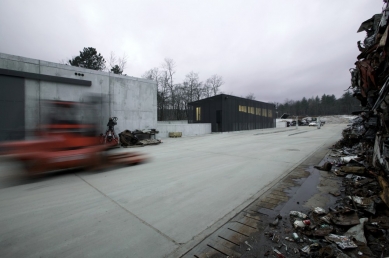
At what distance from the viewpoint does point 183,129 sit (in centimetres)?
2069

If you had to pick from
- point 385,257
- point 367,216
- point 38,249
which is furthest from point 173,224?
point 367,216

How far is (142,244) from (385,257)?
9.93 feet

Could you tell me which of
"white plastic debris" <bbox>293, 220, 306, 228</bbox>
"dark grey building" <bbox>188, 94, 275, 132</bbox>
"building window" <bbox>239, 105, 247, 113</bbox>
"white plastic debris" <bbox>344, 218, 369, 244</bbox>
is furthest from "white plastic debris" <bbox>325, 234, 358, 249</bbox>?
"building window" <bbox>239, 105, 247, 113</bbox>

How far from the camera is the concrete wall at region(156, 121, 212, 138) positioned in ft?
61.8

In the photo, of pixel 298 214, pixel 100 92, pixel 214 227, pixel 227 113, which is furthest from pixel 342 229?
pixel 227 113

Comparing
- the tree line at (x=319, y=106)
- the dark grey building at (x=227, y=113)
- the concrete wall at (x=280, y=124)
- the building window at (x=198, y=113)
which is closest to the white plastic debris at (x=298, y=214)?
the dark grey building at (x=227, y=113)

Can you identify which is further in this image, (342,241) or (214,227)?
(214,227)

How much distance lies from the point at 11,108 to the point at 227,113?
21.7 m

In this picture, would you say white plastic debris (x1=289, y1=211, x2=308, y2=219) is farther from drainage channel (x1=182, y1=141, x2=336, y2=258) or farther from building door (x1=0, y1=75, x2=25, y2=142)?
building door (x1=0, y1=75, x2=25, y2=142)

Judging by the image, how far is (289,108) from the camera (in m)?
105

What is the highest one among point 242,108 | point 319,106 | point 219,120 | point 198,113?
point 319,106

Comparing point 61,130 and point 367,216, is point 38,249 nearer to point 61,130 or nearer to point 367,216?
point 61,130

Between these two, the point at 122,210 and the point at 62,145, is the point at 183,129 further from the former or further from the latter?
the point at 122,210

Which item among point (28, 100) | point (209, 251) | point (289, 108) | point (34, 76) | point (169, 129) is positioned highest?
point (289, 108)
